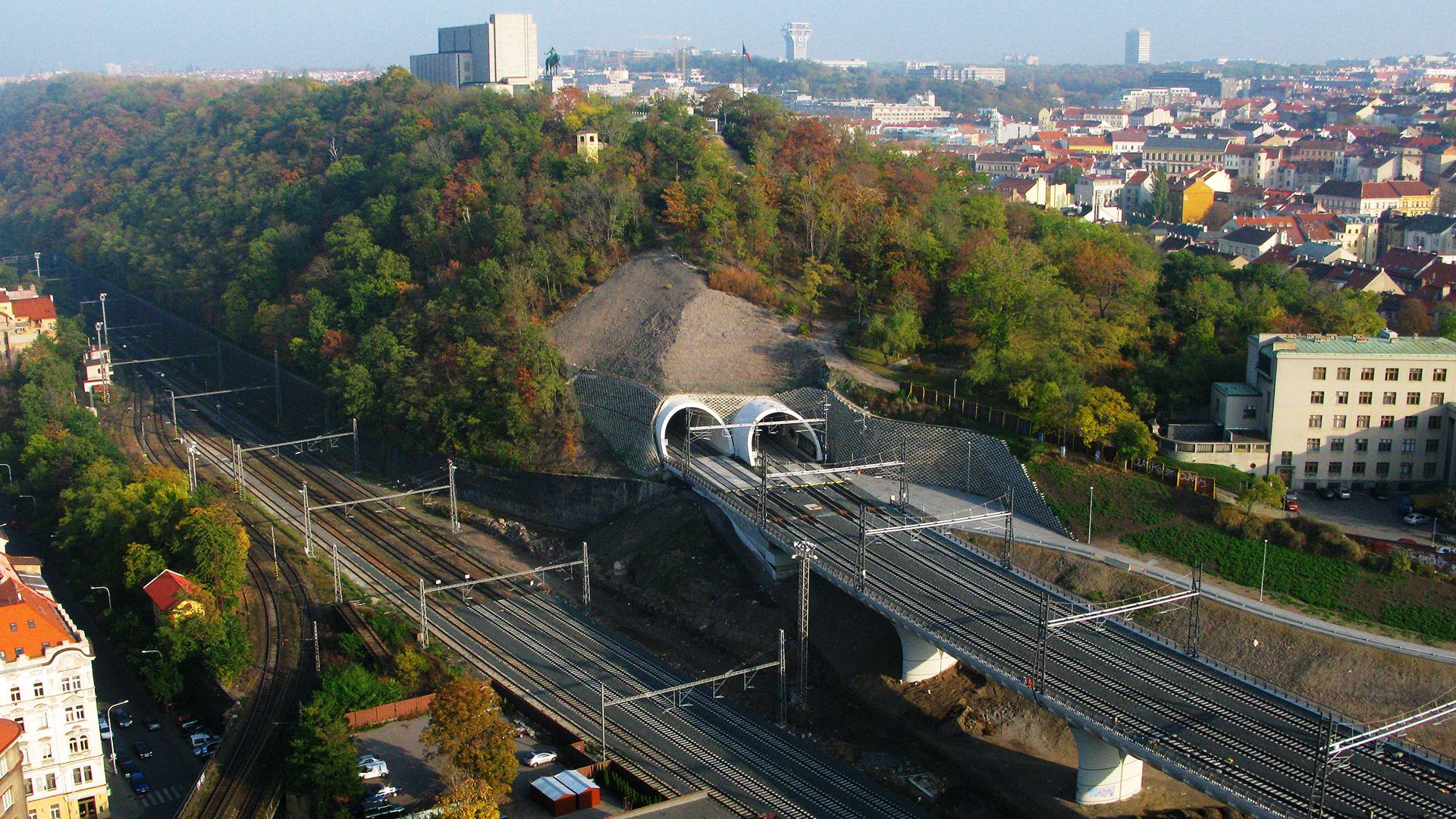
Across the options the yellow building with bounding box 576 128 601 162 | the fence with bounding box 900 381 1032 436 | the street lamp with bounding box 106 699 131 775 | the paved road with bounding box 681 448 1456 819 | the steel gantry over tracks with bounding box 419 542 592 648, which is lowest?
the street lamp with bounding box 106 699 131 775

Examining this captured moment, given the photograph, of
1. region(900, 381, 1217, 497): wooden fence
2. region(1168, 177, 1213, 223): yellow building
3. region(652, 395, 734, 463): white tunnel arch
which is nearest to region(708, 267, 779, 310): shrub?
region(652, 395, 734, 463): white tunnel arch

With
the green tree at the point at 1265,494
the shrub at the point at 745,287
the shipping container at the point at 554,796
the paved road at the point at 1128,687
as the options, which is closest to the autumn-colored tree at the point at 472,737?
the shipping container at the point at 554,796

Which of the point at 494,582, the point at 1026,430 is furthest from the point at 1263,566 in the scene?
the point at 494,582

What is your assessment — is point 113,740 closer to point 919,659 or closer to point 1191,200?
point 919,659

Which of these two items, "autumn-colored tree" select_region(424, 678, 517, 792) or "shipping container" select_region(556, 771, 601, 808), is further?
"shipping container" select_region(556, 771, 601, 808)

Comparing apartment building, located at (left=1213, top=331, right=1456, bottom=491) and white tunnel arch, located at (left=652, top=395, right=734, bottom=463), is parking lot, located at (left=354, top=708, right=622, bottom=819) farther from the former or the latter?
apartment building, located at (left=1213, top=331, right=1456, bottom=491)

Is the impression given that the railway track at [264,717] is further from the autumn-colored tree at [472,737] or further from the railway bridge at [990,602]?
the railway bridge at [990,602]
